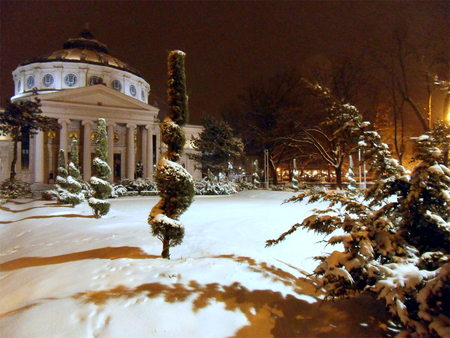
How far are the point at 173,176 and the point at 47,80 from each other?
186 feet

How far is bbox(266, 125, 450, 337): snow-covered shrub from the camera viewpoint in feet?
8.24

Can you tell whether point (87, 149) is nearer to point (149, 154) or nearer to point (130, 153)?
point (130, 153)

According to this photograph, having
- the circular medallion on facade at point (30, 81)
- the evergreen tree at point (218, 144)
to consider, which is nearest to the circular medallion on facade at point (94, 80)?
the circular medallion on facade at point (30, 81)

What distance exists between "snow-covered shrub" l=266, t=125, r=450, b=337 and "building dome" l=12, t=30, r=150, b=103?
55.5 meters

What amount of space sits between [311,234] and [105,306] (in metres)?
6.30

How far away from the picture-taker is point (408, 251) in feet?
10.4

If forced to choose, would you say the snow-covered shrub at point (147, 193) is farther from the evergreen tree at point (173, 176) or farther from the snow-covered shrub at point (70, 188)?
the evergreen tree at point (173, 176)

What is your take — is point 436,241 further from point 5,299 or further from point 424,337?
point 5,299

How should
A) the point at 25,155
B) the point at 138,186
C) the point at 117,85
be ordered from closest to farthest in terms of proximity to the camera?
the point at 138,186 < the point at 25,155 < the point at 117,85

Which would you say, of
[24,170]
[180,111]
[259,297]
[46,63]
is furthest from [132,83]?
[259,297]

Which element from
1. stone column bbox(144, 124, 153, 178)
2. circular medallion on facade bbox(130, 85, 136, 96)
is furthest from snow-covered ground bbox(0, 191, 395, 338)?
circular medallion on facade bbox(130, 85, 136, 96)

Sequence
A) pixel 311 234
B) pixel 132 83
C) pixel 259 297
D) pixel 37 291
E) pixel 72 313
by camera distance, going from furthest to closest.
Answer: pixel 132 83 < pixel 311 234 < pixel 37 291 < pixel 259 297 < pixel 72 313

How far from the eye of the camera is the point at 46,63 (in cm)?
5131

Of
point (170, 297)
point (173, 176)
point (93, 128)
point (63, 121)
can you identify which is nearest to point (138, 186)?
point (63, 121)
